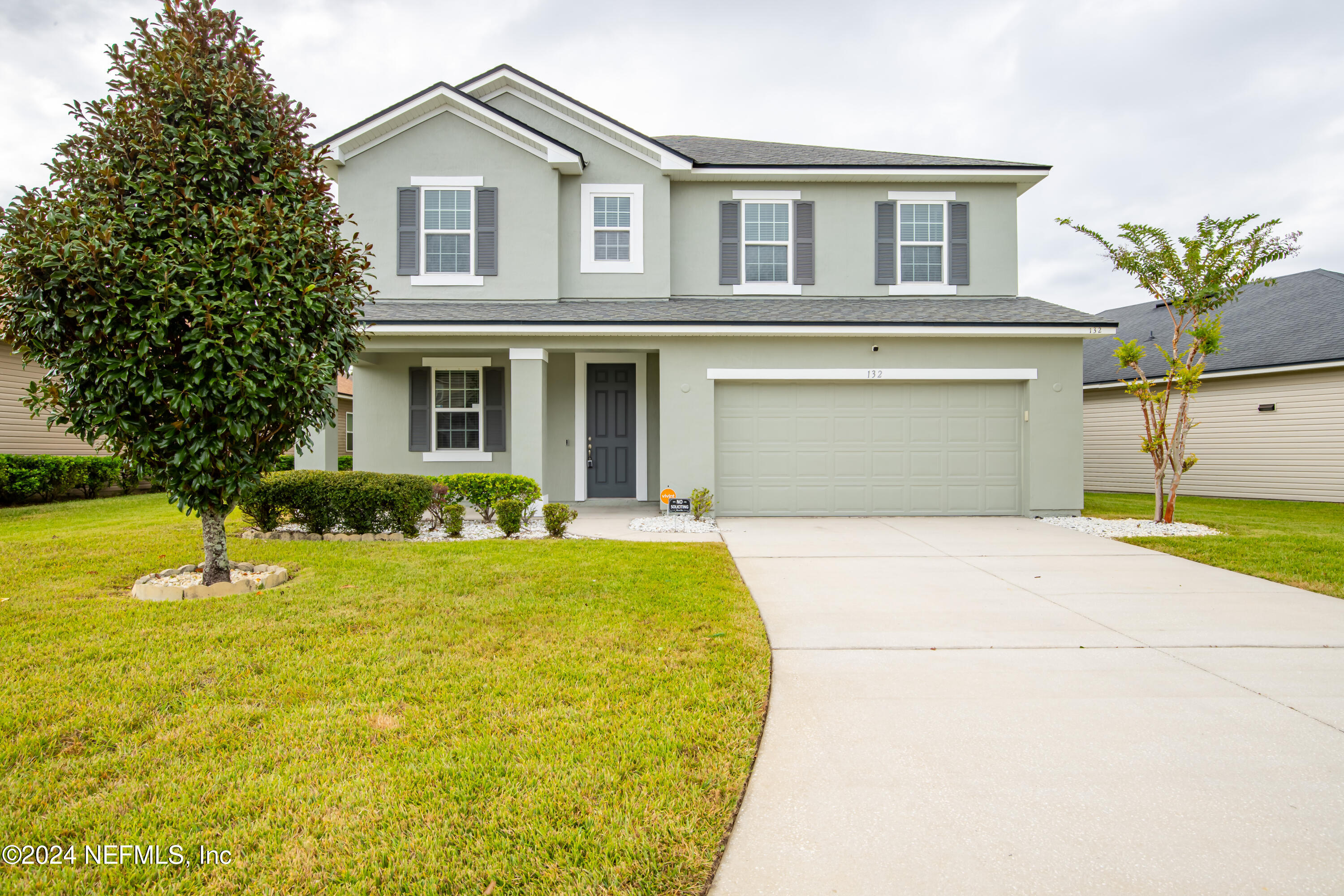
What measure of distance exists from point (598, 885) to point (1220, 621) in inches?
210

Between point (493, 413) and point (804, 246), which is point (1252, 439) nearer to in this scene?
point (804, 246)

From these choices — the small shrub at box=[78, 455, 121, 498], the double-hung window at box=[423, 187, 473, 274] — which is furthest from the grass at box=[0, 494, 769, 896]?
the small shrub at box=[78, 455, 121, 498]

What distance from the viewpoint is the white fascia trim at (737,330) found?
10000 millimetres

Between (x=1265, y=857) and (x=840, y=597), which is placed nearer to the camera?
(x=1265, y=857)

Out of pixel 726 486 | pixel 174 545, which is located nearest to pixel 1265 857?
pixel 726 486

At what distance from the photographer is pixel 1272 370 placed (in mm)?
12633

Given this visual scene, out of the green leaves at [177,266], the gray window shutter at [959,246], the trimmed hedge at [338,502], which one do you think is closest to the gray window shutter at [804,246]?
the gray window shutter at [959,246]

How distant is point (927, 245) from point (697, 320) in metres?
5.07

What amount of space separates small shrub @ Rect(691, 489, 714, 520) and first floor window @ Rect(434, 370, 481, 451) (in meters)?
4.36

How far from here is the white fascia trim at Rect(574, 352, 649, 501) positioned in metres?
11.8

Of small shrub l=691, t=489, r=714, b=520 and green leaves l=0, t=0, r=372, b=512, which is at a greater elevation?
green leaves l=0, t=0, r=372, b=512

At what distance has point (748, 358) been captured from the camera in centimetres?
1045

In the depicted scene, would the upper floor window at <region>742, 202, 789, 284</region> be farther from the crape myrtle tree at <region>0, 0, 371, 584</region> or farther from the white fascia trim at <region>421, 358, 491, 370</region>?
the crape myrtle tree at <region>0, 0, 371, 584</region>

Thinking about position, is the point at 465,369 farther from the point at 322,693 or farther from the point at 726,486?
the point at 322,693
